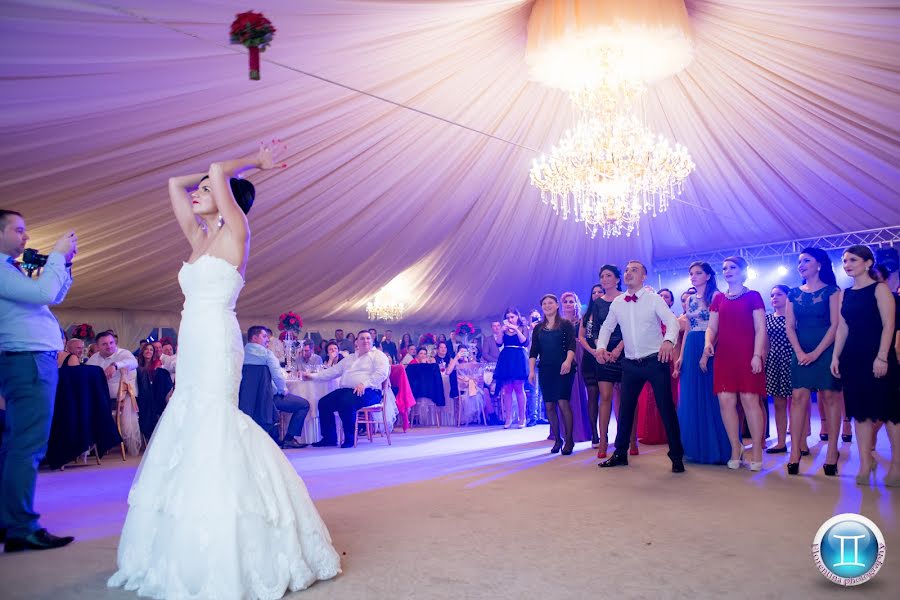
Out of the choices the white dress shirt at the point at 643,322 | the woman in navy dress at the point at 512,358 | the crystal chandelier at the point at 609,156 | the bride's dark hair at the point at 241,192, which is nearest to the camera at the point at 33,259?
the bride's dark hair at the point at 241,192

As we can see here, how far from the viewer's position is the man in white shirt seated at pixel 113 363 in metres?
6.80

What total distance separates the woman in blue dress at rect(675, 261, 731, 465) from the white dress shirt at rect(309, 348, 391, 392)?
3.29 meters

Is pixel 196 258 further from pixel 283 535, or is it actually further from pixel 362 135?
pixel 362 135

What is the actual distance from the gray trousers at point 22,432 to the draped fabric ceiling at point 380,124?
217cm

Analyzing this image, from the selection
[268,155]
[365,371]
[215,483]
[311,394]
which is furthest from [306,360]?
[215,483]

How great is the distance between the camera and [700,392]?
4.95m

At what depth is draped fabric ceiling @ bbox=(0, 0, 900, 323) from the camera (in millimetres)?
4600

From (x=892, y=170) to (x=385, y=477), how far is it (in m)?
7.55

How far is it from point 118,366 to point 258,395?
1896 mm

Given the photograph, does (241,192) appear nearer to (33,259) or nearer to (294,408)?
(33,259)

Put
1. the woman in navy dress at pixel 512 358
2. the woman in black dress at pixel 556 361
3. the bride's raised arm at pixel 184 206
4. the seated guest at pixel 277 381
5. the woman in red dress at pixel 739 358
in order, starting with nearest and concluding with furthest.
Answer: the bride's raised arm at pixel 184 206 < the woman in red dress at pixel 739 358 < the woman in black dress at pixel 556 361 < the seated guest at pixel 277 381 < the woman in navy dress at pixel 512 358

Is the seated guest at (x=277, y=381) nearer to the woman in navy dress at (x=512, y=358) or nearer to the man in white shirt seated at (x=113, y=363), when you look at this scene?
the man in white shirt seated at (x=113, y=363)

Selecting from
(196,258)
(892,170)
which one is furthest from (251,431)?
(892,170)

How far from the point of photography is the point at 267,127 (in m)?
6.15
